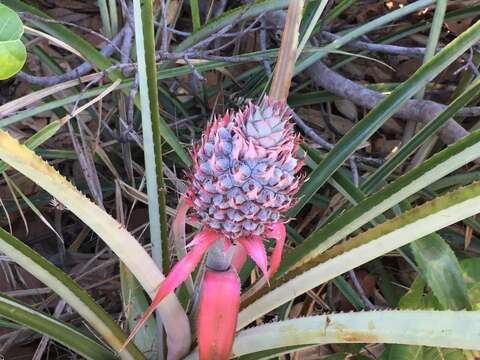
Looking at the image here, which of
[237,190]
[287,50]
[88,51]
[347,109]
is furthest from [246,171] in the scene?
[347,109]

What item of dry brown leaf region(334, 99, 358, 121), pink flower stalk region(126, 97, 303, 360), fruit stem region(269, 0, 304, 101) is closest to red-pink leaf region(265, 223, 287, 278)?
pink flower stalk region(126, 97, 303, 360)

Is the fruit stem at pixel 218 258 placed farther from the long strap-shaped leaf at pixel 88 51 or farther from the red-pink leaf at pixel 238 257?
the long strap-shaped leaf at pixel 88 51

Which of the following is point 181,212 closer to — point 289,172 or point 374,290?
point 289,172

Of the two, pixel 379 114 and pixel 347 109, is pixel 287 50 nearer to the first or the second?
pixel 379 114

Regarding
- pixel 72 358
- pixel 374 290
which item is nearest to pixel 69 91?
pixel 72 358

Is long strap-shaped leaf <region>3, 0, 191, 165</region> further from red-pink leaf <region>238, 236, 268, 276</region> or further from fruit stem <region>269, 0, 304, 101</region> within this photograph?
red-pink leaf <region>238, 236, 268, 276</region>
